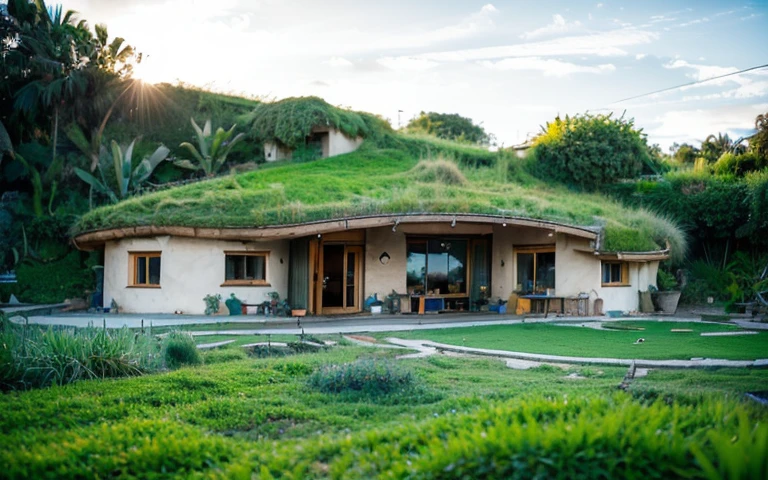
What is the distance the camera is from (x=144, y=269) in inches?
794

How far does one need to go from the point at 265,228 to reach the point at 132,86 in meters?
16.6

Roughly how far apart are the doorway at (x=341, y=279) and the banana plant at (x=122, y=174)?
353 inches

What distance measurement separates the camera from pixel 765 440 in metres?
4.06

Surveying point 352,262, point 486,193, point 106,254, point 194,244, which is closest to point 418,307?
point 352,262

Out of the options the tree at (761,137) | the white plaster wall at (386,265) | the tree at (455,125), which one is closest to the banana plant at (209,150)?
the white plaster wall at (386,265)

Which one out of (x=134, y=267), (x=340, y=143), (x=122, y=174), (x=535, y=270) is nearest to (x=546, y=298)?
(x=535, y=270)

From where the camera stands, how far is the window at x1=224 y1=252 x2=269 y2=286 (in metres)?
19.9

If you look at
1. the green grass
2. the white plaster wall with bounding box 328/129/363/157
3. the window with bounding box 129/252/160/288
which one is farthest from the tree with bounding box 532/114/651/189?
the window with bounding box 129/252/160/288

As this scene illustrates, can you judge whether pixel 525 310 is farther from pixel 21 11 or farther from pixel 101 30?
pixel 21 11

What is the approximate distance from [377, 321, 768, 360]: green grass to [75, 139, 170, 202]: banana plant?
14.6m

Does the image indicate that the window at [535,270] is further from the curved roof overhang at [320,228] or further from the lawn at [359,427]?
the lawn at [359,427]

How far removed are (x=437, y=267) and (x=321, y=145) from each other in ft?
33.2

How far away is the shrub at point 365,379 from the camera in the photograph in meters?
8.23

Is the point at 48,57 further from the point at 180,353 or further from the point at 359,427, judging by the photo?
the point at 359,427
